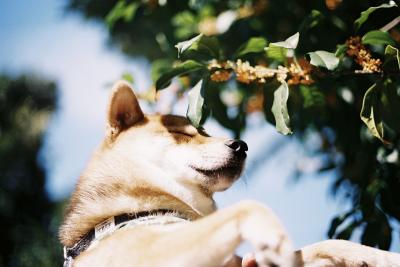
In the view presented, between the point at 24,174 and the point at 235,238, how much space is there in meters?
11.4

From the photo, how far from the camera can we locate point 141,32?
5.88 m

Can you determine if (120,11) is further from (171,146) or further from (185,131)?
(171,146)

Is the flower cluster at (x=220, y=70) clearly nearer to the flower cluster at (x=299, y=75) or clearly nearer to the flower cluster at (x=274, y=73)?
the flower cluster at (x=274, y=73)

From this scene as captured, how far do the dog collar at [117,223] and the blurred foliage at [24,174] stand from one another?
8.18m

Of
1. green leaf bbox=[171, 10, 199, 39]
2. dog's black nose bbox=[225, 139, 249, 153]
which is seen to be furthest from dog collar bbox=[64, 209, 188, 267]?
green leaf bbox=[171, 10, 199, 39]

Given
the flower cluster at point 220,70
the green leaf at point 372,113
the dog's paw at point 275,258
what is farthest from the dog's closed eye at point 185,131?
the dog's paw at point 275,258

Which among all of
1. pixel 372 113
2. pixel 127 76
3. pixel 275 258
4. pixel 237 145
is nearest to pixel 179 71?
pixel 237 145

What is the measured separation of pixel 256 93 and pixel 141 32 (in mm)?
1928

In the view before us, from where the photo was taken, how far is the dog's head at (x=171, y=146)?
2785 mm

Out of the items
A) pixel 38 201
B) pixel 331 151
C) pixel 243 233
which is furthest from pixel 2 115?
pixel 243 233

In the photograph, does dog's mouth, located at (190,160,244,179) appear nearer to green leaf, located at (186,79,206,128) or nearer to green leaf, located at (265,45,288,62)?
green leaf, located at (186,79,206,128)

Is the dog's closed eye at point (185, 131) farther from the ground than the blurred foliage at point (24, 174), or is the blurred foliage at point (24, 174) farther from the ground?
the dog's closed eye at point (185, 131)

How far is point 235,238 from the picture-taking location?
183cm

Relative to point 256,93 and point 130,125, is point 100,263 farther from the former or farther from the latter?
point 256,93
